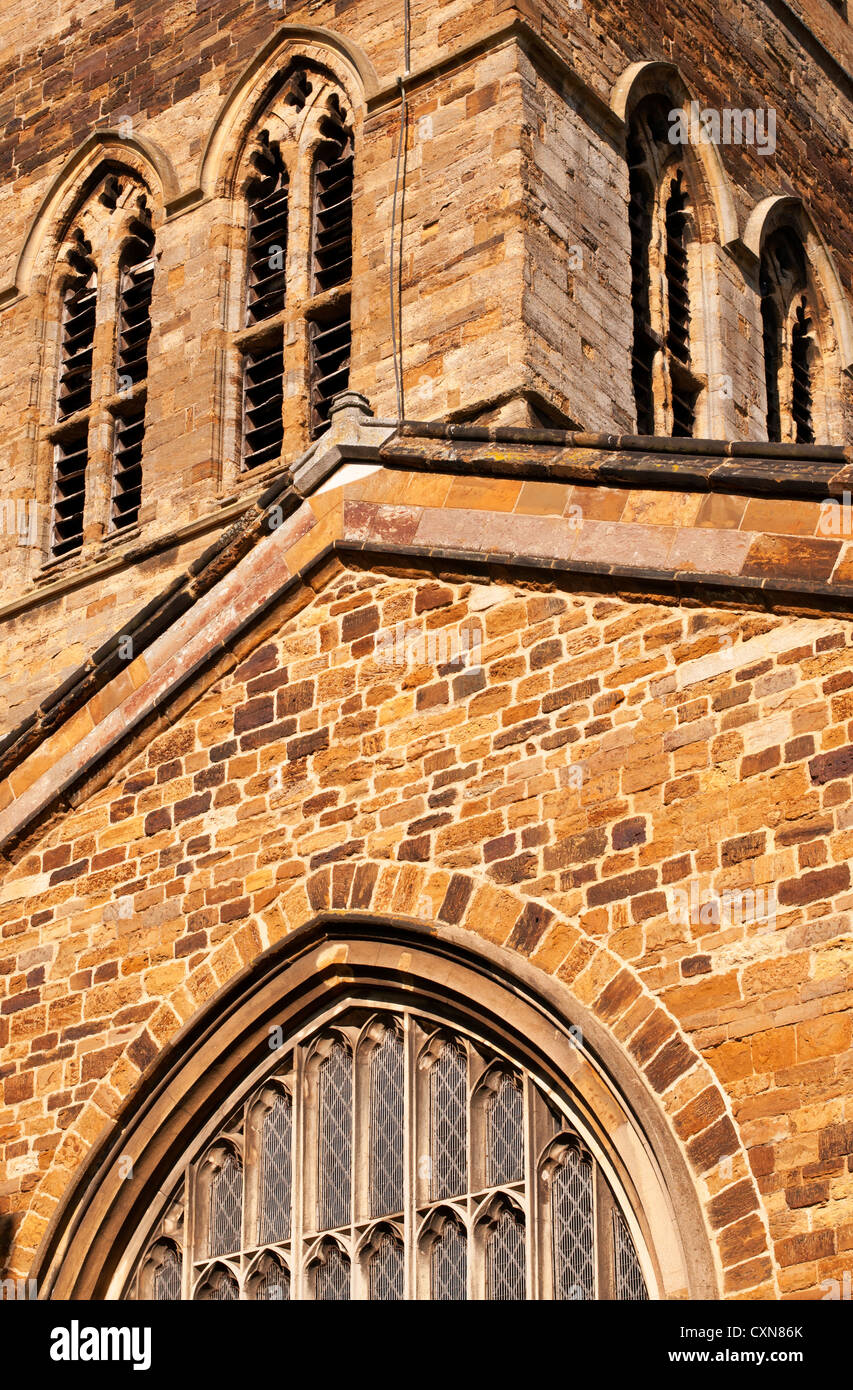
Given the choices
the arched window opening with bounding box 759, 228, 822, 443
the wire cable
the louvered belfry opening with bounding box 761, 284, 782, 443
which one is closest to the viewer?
the wire cable

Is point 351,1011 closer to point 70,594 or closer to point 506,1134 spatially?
point 506,1134

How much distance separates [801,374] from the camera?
893 inches

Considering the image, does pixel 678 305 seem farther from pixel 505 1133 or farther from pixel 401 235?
pixel 505 1133

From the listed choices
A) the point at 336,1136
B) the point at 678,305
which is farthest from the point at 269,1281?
the point at 678,305

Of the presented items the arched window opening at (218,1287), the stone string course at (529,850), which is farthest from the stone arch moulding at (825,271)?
the arched window opening at (218,1287)

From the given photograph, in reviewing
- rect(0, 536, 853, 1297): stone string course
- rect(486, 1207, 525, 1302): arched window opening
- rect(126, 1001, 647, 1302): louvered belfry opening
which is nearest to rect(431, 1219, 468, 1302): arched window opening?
rect(126, 1001, 647, 1302): louvered belfry opening

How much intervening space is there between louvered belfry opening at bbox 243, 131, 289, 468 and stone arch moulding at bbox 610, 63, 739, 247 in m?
2.90

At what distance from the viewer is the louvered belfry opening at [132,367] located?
69.3 ft

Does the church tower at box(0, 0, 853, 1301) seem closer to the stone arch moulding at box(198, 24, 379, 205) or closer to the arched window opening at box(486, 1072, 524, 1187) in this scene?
the arched window opening at box(486, 1072, 524, 1187)

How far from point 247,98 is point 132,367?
2.36 metres

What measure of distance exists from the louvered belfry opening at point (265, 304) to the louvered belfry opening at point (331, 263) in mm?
309

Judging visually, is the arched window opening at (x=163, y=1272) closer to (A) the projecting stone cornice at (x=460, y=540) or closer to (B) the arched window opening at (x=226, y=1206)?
(B) the arched window opening at (x=226, y=1206)

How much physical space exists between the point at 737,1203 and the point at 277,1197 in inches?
104

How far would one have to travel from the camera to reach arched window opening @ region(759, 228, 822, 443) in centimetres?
2191
